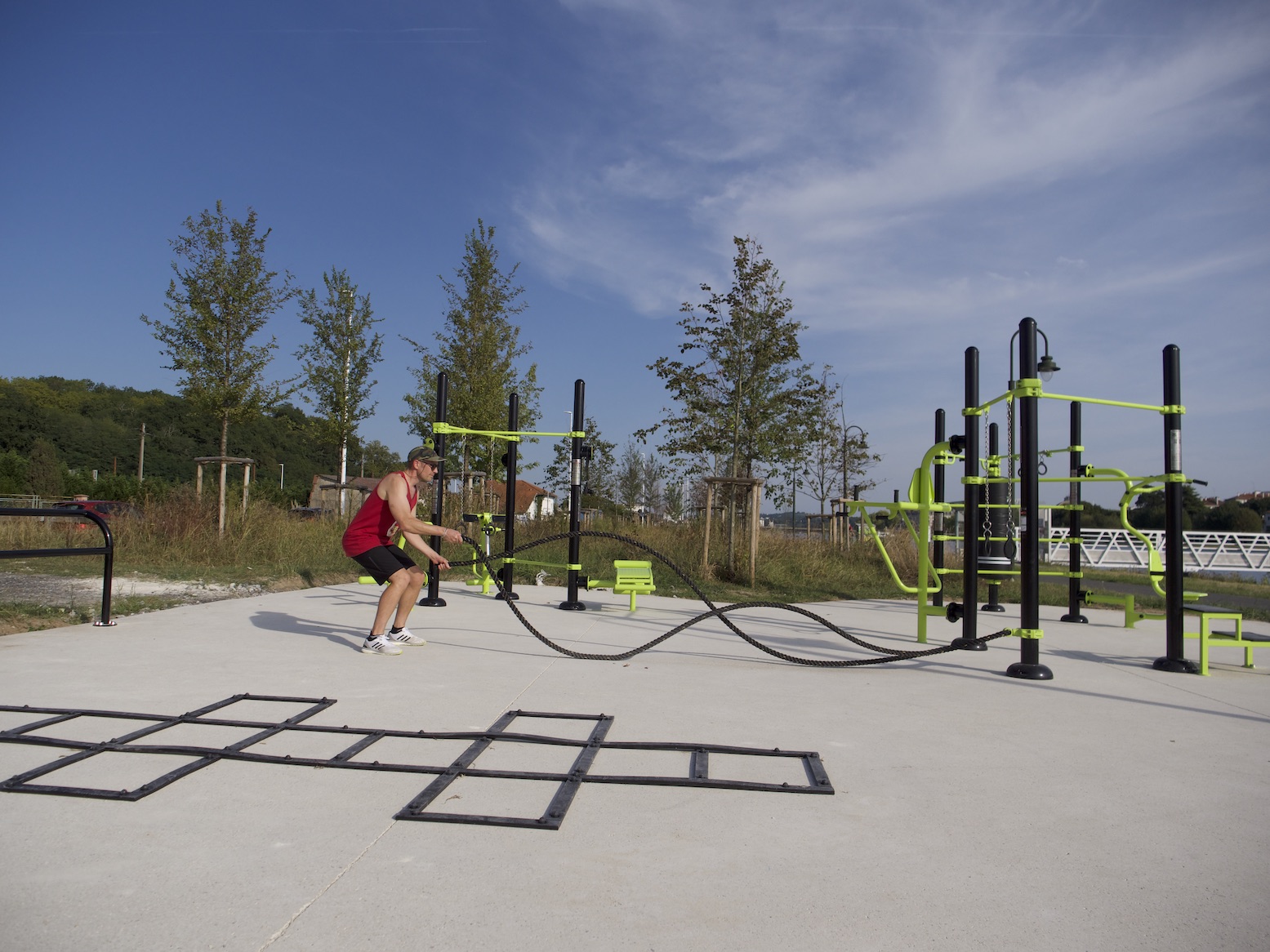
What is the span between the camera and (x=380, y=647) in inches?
219

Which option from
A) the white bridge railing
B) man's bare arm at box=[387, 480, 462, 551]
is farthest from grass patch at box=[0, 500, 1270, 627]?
the white bridge railing

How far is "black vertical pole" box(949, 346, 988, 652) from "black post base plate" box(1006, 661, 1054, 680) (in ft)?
1.21

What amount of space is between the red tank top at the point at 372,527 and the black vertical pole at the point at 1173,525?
17.8 ft

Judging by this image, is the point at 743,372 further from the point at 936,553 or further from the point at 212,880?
the point at 212,880

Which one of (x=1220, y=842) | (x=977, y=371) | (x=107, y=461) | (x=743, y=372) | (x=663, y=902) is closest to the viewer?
(x=663, y=902)

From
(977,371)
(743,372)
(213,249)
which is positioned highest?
(213,249)

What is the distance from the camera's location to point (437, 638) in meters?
6.41

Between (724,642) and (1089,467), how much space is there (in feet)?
13.4

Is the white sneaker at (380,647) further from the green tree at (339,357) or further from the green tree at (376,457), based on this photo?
the green tree at (376,457)

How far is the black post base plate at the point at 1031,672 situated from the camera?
5.30 m

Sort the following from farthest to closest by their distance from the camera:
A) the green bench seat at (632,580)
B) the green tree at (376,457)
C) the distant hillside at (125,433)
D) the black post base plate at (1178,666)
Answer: the green tree at (376,457) < the distant hillside at (125,433) < the green bench seat at (632,580) < the black post base plate at (1178,666)

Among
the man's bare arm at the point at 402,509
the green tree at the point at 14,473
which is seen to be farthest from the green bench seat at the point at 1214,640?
the green tree at the point at 14,473

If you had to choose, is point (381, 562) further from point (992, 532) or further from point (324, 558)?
point (324, 558)

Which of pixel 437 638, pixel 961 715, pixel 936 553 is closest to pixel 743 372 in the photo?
pixel 936 553
